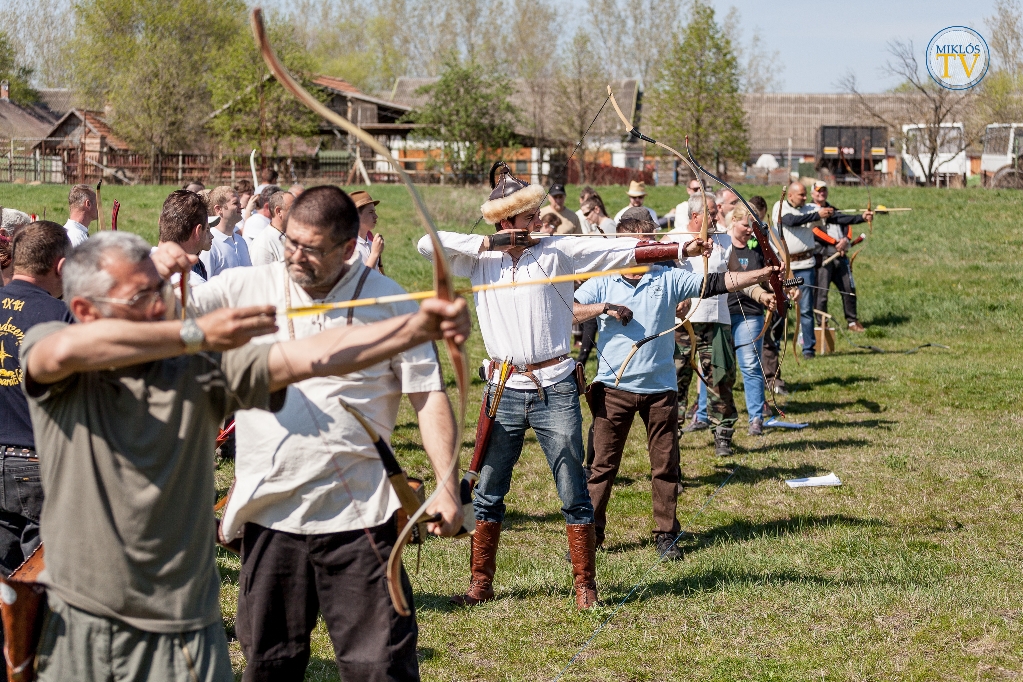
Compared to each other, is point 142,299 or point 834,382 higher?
point 142,299

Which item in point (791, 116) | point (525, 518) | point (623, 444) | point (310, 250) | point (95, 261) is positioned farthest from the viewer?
point (791, 116)

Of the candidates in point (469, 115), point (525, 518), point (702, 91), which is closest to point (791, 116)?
point (702, 91)

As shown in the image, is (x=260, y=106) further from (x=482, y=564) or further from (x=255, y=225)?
(x=482, y=564)

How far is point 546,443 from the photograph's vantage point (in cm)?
547

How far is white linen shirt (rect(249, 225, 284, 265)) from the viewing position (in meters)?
5.88

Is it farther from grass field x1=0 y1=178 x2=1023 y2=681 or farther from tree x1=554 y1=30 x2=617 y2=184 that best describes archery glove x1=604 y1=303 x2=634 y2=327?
tree x1=554 y1=30 x2=617 y2=184

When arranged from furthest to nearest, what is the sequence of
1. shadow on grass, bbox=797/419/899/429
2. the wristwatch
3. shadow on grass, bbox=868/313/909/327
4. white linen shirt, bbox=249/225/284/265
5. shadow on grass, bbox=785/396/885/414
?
shadow on grass, bbox=868/313/909/327
shadow on grass, bbox=785/396/885/414
shadow on grass, bbox=797/419/899/429
white linen shirt, bbox=249/225/284/265
the wristwatch

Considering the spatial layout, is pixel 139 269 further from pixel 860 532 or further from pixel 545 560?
pixel 860 532

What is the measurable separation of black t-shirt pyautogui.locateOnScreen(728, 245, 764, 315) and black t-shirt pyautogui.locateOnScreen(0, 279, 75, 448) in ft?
20.8

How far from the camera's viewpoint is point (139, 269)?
8.63 ft

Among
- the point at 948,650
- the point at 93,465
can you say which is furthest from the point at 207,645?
the point at 948,650

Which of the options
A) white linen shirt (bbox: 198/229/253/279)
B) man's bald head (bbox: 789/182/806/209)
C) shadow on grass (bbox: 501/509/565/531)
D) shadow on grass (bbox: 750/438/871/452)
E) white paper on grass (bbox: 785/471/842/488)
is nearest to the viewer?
shadow on grass (bbox: 501/509/565/531)

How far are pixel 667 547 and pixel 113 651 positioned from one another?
14.1 ft

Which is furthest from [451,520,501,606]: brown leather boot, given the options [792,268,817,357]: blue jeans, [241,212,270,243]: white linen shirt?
[792,268,817,357]: blue jeans
